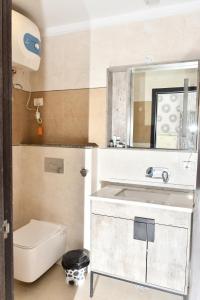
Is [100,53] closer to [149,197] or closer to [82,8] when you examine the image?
[82,8]

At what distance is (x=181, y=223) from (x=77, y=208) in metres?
1.02

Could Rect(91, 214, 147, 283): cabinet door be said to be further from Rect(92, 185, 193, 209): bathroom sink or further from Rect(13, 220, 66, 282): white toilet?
Rect(13, 220, 66, 282): white toilet

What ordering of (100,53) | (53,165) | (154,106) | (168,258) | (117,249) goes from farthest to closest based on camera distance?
(53,165)
(100,53)
(154,106)
(117,249)
(168,258)

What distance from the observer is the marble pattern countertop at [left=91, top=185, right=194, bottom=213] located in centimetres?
163

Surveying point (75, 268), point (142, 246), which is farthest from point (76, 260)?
point (142, 246)

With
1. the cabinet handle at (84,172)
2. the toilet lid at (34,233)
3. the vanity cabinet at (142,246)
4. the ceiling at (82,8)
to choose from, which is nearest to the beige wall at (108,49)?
the ceiling at (82,8)

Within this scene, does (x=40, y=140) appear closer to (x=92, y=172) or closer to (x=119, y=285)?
(x=92, y=172)

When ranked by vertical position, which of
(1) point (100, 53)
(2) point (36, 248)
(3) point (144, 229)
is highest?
(1) point (100, 53)

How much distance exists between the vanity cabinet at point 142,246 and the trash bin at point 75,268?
173 millimetres

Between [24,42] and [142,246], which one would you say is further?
[24,42]

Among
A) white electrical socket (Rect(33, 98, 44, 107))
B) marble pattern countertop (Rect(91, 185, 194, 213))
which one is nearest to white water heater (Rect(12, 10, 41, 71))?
white electrical socket (Rect(33, 98, 44, 107))

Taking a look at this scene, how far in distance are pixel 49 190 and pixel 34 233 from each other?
0.44 m

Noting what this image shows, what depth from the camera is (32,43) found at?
6.85ft

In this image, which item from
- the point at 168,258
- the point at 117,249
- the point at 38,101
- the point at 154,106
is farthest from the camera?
the point at 38,101
